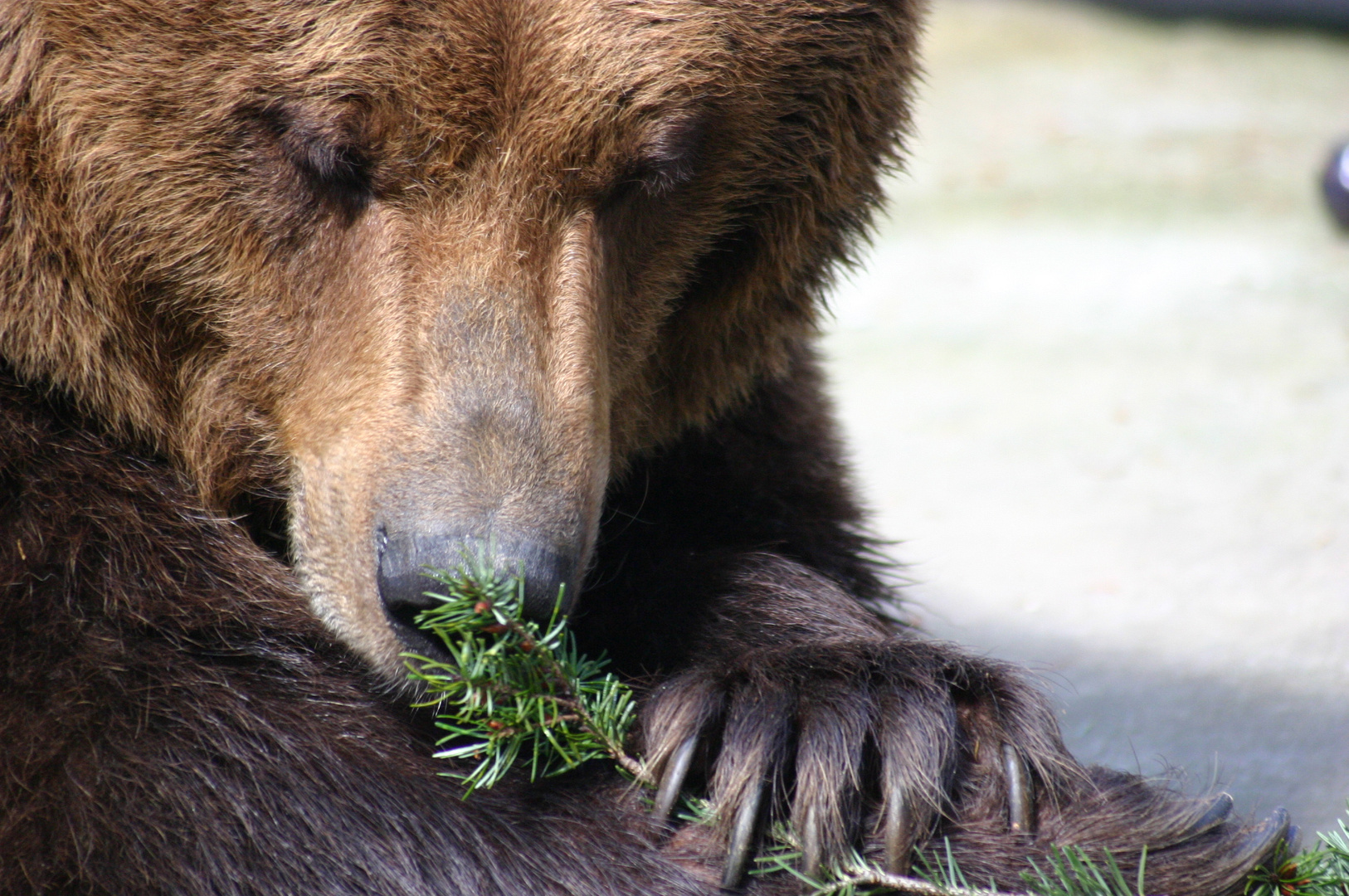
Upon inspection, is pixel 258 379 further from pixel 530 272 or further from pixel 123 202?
pixel 530 272

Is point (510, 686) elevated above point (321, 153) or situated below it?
below

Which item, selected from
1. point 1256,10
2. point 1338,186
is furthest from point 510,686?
point 1256,10

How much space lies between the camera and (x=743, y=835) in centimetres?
206

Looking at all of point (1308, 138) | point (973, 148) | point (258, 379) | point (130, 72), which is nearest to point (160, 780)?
A: point (258, 379)

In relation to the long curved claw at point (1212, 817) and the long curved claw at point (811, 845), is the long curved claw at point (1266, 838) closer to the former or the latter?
the long curved claw at point (1212, 817)

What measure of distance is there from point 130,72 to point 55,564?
788 millimetres

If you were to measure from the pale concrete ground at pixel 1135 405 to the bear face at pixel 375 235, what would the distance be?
1092mm

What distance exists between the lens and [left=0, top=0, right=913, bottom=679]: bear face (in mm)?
2049

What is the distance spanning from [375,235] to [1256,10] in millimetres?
10045

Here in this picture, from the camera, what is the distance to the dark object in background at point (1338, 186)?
21.9ft

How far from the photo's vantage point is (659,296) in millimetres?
2619

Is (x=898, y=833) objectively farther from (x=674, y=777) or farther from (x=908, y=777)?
(x=674, y=777)

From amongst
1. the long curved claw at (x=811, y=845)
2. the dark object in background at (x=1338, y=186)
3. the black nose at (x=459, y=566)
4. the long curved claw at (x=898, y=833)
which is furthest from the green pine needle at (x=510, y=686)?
the dark object in background at (x=1338, y=186)

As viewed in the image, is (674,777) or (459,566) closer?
(459,566)
